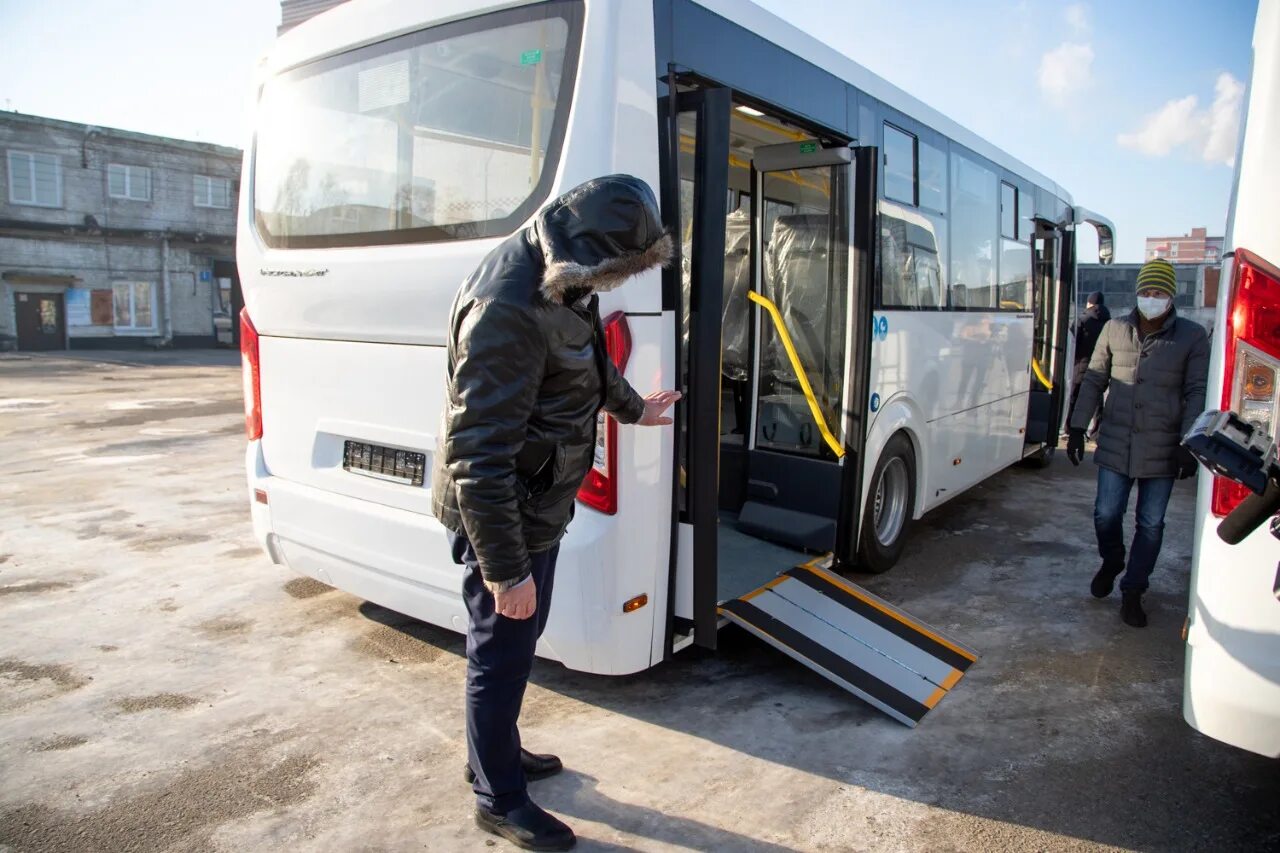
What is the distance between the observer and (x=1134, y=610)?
498 centimetres

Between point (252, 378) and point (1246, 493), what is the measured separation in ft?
13.5

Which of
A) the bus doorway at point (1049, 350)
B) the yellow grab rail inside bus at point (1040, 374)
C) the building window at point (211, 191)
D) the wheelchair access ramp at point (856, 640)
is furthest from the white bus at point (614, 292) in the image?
the building window at point (211, 191)

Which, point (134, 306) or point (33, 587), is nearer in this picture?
point (33, 587)

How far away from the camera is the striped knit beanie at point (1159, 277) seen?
15.9 ft

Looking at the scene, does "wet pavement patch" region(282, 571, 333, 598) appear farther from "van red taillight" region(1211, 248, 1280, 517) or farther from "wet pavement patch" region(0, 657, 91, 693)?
"van red taillight" region(1211, 248, 1280, 517)

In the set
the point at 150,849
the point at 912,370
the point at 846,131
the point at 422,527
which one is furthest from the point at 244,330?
the point at 912,370

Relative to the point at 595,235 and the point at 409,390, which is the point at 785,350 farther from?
the point at 595,235

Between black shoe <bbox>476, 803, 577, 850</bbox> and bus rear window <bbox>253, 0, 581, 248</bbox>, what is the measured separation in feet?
6.81

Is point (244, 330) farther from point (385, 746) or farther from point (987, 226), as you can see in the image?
point (987, 226)

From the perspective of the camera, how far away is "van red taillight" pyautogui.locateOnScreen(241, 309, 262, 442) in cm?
432

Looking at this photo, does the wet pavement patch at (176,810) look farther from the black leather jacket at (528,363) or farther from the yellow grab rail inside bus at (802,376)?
the yellow grab rail inside bus at (802,376)

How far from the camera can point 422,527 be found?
11.8ft

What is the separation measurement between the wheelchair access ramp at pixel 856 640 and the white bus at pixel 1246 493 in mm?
1377

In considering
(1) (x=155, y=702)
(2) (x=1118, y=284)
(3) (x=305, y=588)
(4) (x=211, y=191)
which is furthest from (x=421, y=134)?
(4) (x=211, y=191)
